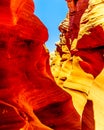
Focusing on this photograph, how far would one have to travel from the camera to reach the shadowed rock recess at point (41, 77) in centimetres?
1076

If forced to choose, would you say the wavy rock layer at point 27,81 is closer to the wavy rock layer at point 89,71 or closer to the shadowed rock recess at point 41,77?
the shadowed rock recess at point 41,77

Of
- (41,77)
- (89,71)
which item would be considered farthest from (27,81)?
(89,71)

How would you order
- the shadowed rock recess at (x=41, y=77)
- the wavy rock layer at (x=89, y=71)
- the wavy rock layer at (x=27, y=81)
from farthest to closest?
1. the wavy rock layer at (x=89, y=71)
2. the shadowed rock recess at (x=41, y=77)
3. the wavy rock layer at (x=27, y=81)

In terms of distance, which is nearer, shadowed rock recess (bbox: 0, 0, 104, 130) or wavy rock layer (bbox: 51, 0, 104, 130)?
shadowed rock recess (bbox: 0, 0, 104, 130)

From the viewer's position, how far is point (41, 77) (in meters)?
13.8

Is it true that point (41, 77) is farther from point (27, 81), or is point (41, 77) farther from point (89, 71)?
point (89, 71)

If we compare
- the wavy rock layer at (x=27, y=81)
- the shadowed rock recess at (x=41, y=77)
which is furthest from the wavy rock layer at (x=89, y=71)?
the wavy rock layer at (x=27, y=81)

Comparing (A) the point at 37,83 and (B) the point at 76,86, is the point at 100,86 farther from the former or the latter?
(A) the point at 37,83

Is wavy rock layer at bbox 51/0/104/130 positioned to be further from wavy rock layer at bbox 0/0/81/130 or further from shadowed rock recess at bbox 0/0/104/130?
wavy rock layer at bbox 0/0/81/130

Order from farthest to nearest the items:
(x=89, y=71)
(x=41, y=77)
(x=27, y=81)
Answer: (x=89, y=71), (x=41, y=77), (x=27, y=81)

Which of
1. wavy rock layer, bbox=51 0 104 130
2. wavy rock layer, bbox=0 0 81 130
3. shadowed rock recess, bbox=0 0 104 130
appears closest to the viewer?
wavy rock layer, bbox=0 0 81 130

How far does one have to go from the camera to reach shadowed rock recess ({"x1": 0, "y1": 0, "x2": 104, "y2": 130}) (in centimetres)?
1076

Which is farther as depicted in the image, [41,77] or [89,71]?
[89,71]

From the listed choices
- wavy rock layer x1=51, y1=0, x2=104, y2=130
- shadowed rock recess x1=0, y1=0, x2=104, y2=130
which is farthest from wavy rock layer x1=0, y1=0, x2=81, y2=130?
wavy rock layer x1=51, y1=0, x2=104, y2=130
